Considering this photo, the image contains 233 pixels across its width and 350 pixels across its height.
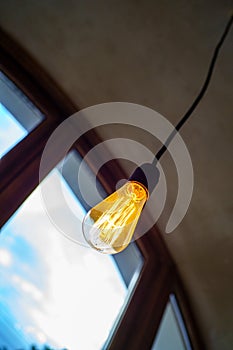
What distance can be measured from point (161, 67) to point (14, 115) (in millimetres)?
592

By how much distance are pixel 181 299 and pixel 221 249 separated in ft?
1.09

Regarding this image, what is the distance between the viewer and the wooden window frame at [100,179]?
→ 0.93 meters

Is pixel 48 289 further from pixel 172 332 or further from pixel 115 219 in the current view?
pixel 172 332

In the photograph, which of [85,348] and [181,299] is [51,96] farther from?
[181,299]

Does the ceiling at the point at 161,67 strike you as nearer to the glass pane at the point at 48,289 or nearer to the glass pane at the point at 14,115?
the glass pane at the point at 14,115

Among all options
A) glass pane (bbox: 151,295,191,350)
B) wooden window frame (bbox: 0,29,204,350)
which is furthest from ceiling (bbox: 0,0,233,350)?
glass pane (bbox: 151,295,191,350)

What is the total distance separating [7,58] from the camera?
3.88 ft

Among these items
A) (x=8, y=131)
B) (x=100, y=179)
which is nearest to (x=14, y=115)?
(x=8, y=131)

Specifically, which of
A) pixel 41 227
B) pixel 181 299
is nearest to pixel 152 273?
pixel 181 299

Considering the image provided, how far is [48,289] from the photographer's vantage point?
973mm

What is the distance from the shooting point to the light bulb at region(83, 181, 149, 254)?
2.08 feet

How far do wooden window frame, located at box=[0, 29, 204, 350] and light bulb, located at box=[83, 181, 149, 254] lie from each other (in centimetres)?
35

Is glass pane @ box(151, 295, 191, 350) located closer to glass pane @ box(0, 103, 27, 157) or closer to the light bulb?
the light bulb

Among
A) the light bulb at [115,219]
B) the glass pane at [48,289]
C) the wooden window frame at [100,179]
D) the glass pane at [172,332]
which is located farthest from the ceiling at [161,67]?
the light bulb at [115,219]
